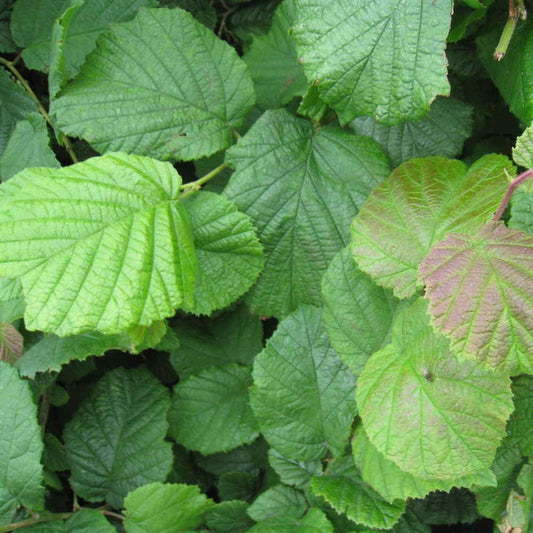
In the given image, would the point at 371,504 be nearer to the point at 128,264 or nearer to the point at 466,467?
the point at 466,467

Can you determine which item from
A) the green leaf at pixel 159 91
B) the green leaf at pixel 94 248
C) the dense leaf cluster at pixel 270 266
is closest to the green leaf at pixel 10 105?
the dense leaf cluster at pixel 270 266

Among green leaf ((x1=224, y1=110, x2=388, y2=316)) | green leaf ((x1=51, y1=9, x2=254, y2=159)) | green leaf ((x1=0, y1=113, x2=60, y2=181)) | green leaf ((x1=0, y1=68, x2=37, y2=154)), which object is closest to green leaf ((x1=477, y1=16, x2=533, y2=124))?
green leaf ((x1=224, y1=110, x2=388, y2=316))

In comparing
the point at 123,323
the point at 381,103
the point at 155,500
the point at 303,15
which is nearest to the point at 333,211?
the point at 381,103

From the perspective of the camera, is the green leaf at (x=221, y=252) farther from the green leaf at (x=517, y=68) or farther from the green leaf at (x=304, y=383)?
the green leaf at (x=517, y=68)

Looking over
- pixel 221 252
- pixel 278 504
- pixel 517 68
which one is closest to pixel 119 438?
pixel 278 504

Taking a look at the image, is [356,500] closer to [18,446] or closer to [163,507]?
[163,507]

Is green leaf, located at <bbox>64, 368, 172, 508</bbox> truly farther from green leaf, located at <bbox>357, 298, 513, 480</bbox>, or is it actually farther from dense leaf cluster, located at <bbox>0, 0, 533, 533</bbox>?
green leaf, located at <bbox>357, 298, 513, 480</bbox>
